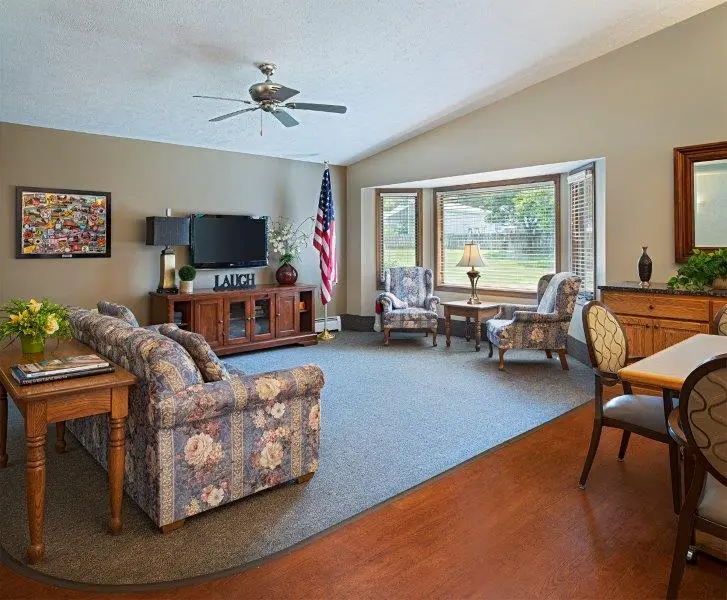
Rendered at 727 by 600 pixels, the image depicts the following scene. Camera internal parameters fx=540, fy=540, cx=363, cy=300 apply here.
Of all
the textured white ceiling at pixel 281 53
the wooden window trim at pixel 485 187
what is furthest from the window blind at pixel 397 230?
the textured white ceiling at pixel 281 53

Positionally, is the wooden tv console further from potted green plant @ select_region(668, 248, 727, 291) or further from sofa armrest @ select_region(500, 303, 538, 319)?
potted green plant @ select_region(668, 248, 727, 291)

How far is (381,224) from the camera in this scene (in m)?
8.00

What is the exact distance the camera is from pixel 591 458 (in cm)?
286

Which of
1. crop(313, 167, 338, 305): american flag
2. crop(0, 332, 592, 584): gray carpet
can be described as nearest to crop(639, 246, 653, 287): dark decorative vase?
crop(0, 332, 592, 584): gray carpet

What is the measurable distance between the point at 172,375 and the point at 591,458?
216 centimetres

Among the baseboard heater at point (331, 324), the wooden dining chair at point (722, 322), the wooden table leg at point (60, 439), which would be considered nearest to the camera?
the wooden dining chair at point (722, 322)

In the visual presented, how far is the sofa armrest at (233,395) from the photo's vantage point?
2.35m

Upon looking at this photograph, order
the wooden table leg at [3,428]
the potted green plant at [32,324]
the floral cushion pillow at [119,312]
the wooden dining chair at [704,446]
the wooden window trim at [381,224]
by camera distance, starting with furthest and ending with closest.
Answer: the wooden window trim at [381,224] → the floral cushion pillow at [119,312] → the wooden table leg at [3,428] → the potted green plant at [32,324] → the wooden dining chair at [704,446]

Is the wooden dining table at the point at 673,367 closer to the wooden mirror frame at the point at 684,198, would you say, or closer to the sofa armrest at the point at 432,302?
the wooden mirror frame at the point at 684,198

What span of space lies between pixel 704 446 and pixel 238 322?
209 inches

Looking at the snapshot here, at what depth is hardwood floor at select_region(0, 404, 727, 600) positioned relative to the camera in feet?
6.64

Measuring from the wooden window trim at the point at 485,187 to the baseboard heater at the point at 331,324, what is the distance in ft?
5.04

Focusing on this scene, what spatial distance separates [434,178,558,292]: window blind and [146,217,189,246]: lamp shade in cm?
364

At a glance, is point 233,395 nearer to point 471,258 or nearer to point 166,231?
point 166,231
